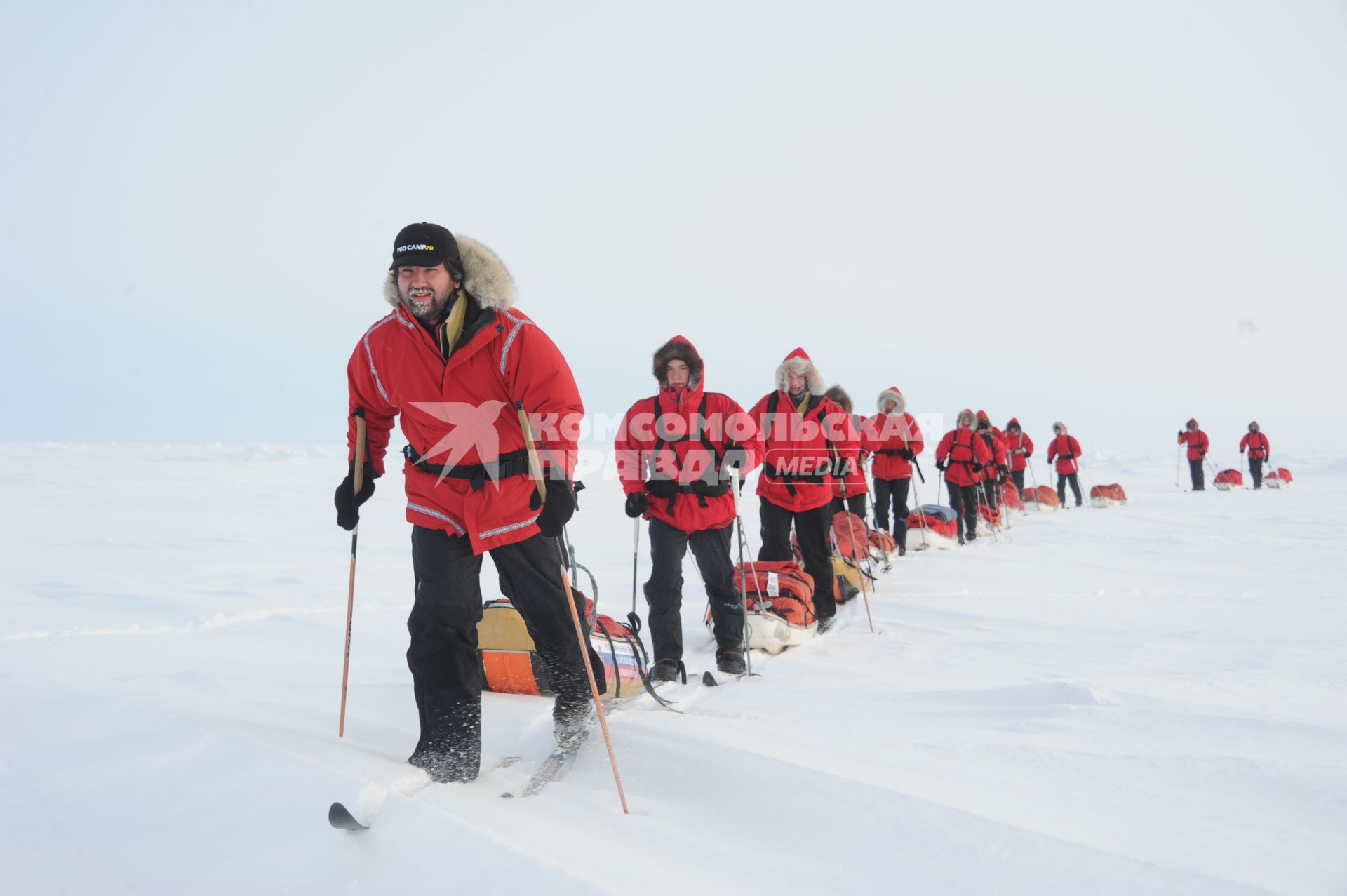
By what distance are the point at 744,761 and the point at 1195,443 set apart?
23587mm

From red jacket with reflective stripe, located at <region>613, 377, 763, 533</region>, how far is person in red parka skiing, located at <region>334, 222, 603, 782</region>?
2.01 meters

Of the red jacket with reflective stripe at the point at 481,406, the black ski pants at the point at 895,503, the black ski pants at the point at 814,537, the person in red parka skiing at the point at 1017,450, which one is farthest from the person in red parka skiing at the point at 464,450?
the person in red parka skiing at the point at 1017,450

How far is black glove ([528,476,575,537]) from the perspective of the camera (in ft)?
8.87

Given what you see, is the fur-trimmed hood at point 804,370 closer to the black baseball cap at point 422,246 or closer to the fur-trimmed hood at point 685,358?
the fur-trimmed hood at point 685,358

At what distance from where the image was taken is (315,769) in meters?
2.18

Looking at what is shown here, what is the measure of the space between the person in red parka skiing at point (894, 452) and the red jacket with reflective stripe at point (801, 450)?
4261 mm

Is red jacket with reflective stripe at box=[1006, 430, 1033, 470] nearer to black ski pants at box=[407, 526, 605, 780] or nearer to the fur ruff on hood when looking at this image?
the fur ruff on hood

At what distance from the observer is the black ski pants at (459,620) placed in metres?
2.72

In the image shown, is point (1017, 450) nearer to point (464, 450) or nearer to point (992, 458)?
point (992, 458)

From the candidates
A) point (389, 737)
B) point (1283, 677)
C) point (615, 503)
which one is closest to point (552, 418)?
point (389, 737)

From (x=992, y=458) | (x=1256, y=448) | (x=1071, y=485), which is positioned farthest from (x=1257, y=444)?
(x=992, y=458)

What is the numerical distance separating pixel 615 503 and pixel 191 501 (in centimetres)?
886

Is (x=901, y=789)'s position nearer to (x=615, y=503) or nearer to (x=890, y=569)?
(x=890, y=569)

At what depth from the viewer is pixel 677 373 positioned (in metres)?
4.86
